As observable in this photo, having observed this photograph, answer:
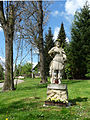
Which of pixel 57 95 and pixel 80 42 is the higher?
pixel 80 42

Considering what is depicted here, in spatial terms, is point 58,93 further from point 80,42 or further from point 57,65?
point 80,42

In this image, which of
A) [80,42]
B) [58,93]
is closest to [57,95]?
[58,93]

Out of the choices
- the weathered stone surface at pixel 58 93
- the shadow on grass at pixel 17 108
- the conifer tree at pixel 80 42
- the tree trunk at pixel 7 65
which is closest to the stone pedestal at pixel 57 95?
the weathered stone surface at pixel 58 93

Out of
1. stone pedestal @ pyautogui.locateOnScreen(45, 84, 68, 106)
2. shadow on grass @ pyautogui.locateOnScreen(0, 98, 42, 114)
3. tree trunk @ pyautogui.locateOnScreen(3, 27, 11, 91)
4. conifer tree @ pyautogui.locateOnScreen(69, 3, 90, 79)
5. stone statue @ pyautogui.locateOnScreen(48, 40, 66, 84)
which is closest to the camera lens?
shadow on grass @ pyautogui.locateOnScreen(0, 98, 42, 114)

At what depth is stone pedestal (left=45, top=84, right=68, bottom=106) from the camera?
18.1 ft

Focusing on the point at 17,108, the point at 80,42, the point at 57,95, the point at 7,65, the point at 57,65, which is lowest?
the point at 17,108

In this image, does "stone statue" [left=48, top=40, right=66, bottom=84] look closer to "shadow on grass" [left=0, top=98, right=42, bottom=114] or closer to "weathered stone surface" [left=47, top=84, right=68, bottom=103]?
"weathered stone surface" [left=47, top=84, right=68, bottom=103]

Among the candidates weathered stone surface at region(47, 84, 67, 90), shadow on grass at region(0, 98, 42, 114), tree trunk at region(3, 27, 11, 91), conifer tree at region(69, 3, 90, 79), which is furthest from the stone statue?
conifer tree at region(69, 3, 90, 79)

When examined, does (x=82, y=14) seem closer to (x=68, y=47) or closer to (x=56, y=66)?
(x=68, y=47)

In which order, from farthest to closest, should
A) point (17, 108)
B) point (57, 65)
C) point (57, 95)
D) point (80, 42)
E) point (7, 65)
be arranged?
point (80, 42)
point (7, 65)
point (57, 65)
point (57, 95)
point (17, 108)

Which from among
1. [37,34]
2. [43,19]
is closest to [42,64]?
[37,34]

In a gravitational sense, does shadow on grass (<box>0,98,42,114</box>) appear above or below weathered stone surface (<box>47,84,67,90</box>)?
below

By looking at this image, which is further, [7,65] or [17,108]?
[7,65]

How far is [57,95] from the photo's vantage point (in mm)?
5648
